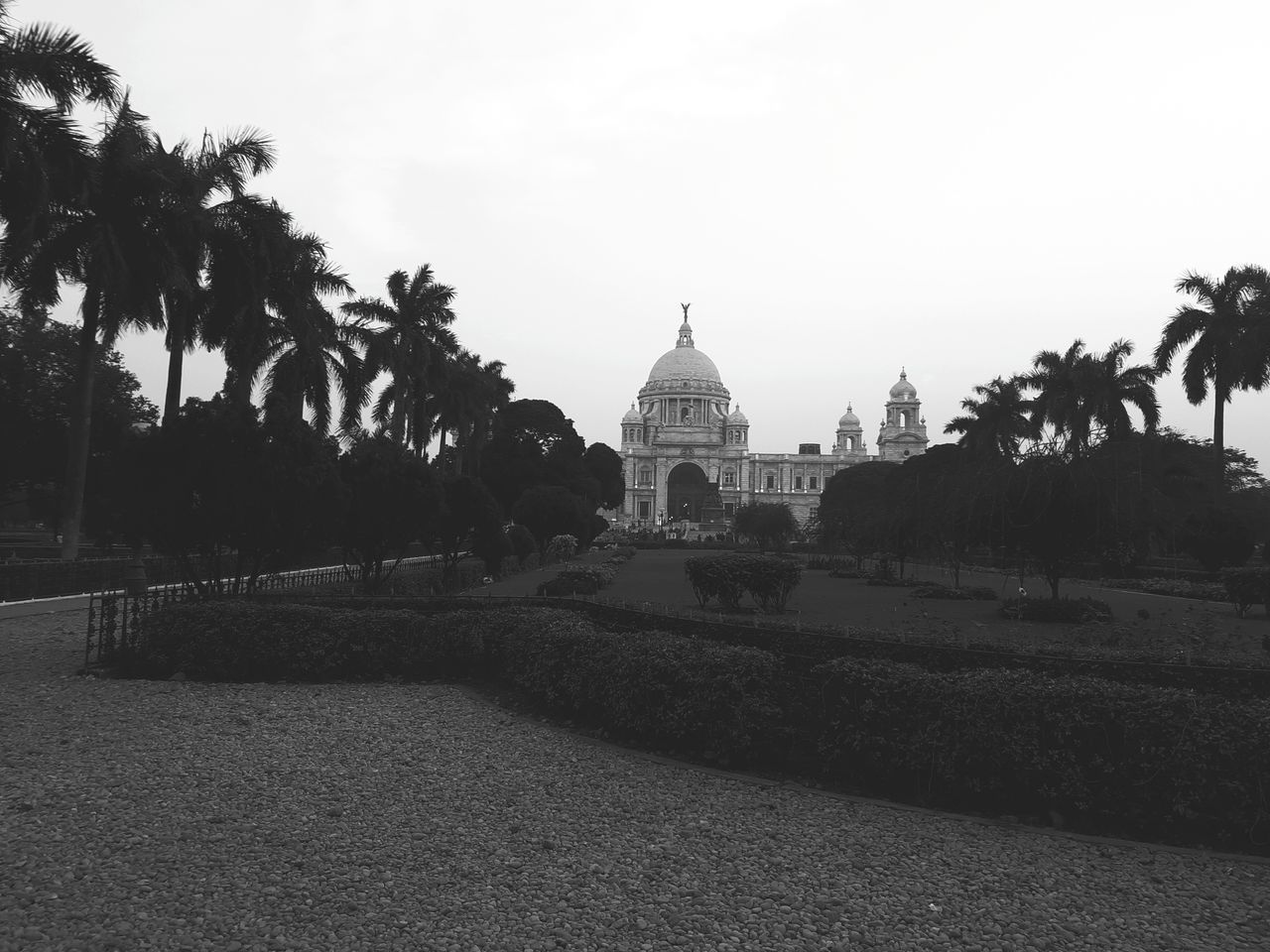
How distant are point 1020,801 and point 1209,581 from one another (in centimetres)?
2889

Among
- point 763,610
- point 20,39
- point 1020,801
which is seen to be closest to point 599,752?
point 1020,801

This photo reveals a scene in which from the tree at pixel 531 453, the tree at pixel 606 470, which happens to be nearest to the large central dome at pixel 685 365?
the tree at pixel 606 470

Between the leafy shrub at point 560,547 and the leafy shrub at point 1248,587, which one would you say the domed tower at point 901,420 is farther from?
the leafy shrub at point 1248,587

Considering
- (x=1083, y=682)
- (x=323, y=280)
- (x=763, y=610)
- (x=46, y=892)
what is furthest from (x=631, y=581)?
(x=46, y=892)

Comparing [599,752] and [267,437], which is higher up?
[267,437]

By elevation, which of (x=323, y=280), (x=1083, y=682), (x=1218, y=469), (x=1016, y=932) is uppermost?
(x=323, y=280)

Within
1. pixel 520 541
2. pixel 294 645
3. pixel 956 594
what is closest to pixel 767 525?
pixel 520 541

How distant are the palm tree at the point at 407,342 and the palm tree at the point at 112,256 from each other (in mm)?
9758

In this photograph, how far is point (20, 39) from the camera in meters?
18.2

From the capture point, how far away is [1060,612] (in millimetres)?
18172

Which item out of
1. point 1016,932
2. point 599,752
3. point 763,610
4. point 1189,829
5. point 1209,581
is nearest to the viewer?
point 1016,932

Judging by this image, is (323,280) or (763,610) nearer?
(763,610)

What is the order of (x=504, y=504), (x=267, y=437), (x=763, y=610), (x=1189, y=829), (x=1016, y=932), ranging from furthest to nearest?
1. (x=504, y=504)
2. (x=763, y=610)
3. (x=267, y=437)
4. (x=1189, y=829)
5. (x=1016, y=932)

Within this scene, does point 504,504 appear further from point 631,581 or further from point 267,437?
point 267,437
